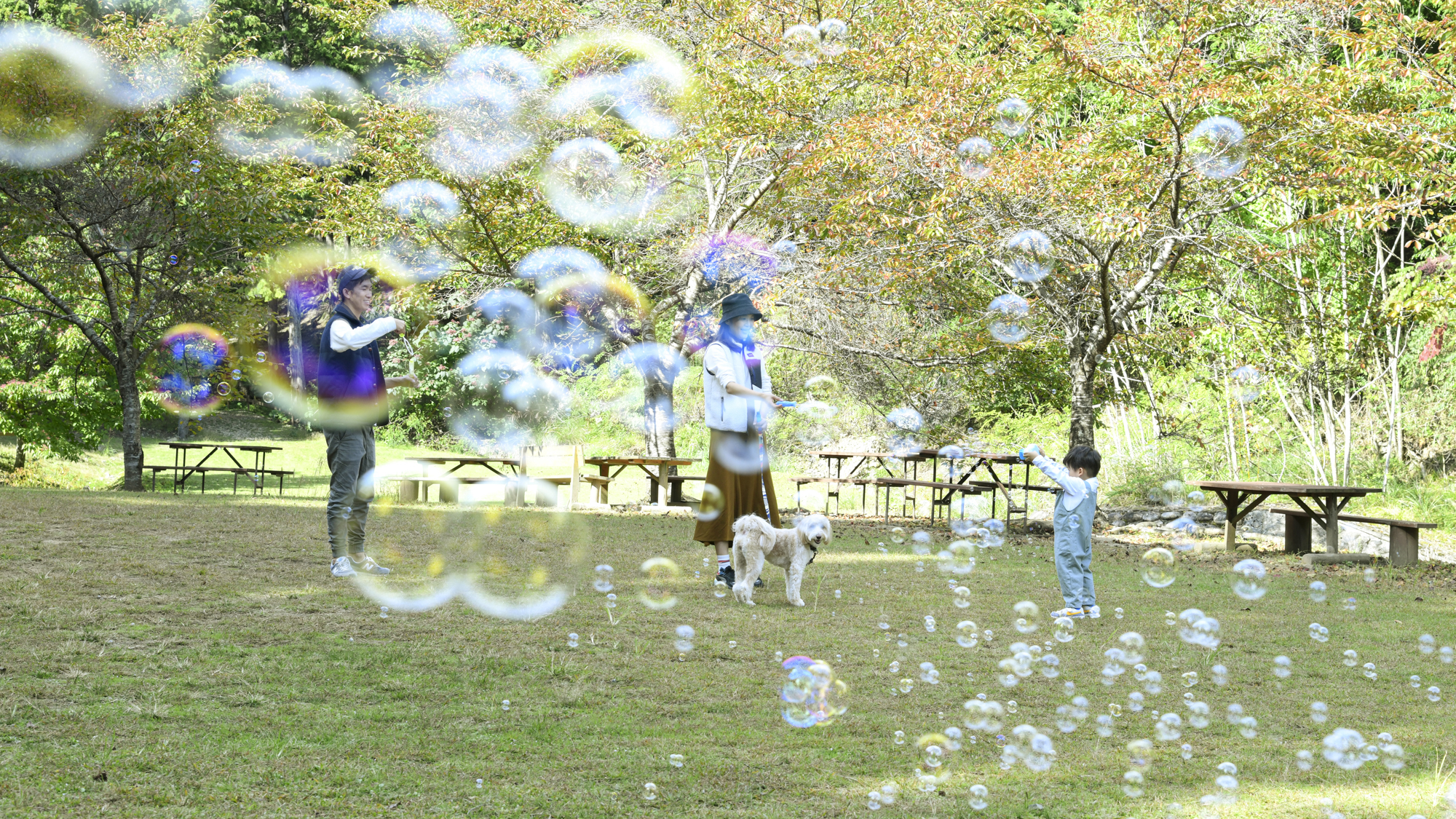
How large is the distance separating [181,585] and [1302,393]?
46.1 ft

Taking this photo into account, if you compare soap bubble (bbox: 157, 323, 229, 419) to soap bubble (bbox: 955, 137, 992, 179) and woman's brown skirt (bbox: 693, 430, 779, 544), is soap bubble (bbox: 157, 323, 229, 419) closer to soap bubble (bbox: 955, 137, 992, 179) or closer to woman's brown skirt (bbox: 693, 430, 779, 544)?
soap bubble (bbox: 955, 137, 992, 179)

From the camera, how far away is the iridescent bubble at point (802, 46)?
11672mm

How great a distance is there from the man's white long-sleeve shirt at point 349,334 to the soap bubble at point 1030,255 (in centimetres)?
562

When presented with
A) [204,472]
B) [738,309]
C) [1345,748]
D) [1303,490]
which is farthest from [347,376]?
[204,472]

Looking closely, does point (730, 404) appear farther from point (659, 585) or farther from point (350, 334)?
point (350, 334)

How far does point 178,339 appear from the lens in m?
15.6

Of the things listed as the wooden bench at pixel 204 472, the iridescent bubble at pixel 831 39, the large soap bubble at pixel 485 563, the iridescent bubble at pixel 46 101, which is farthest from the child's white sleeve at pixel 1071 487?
the iridescent bubble at pixel 46 101

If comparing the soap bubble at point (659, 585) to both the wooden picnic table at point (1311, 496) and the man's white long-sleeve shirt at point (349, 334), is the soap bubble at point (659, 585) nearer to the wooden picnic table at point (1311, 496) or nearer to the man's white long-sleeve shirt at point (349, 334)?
the man's white long-sleeve shirt at point (349, 334)

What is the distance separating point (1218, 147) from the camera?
8.95 m

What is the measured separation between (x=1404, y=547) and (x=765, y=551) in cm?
694

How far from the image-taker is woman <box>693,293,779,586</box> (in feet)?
21.4

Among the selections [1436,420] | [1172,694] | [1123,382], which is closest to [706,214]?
[1123,382]

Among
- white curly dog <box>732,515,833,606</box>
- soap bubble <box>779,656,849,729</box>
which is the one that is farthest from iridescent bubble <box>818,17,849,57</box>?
soap bubble <box>779,656,849,729</box>

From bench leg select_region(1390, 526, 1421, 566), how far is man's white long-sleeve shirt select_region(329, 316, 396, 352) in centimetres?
904
